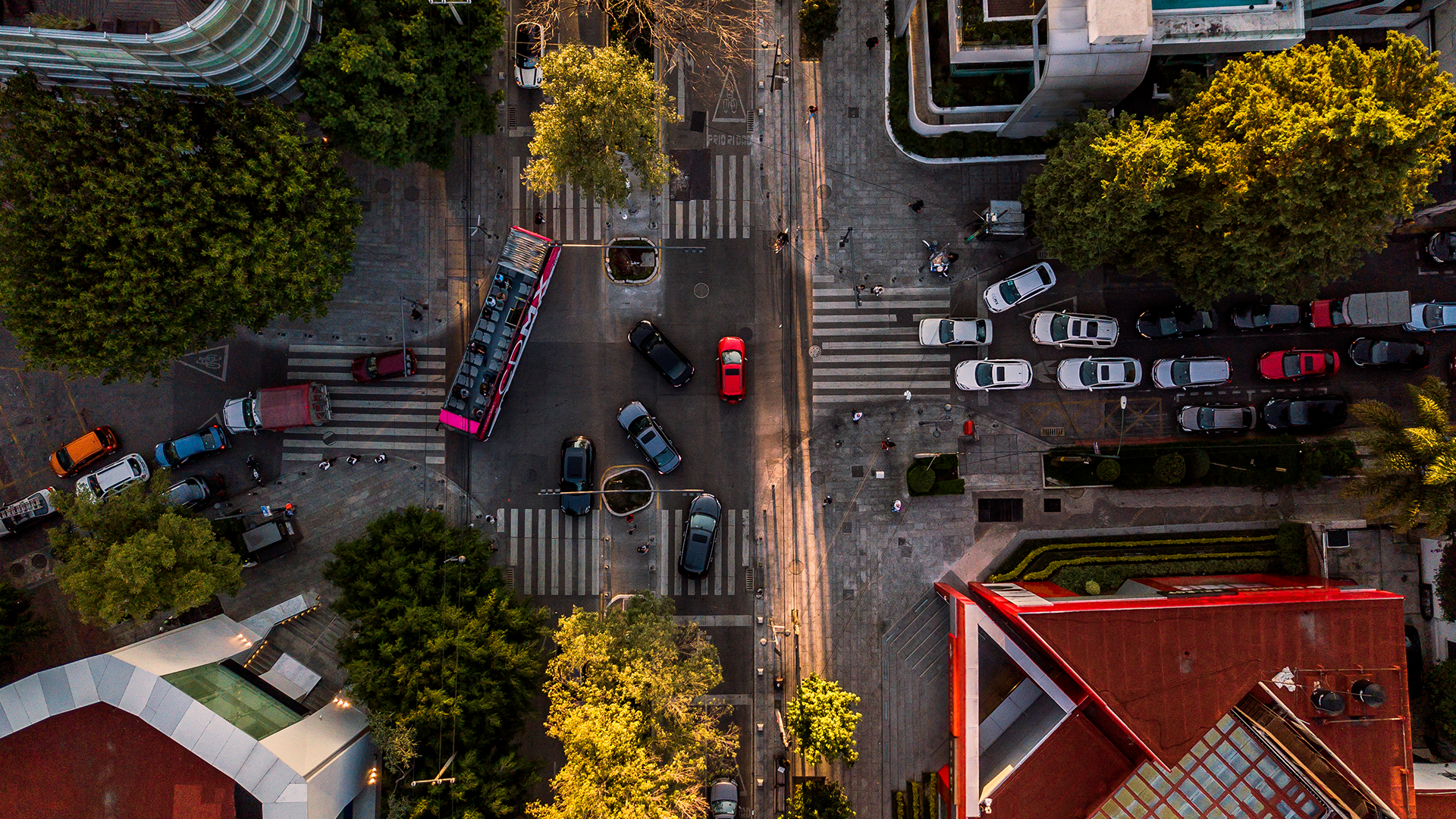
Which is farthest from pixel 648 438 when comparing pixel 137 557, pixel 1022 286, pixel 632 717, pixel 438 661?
pixel 137 557

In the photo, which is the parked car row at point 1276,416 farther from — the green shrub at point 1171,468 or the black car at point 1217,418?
the green shrub at point 1171,468

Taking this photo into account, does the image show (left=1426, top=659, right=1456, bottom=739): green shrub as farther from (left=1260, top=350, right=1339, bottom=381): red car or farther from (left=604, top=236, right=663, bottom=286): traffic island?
(left=604, top=236, right=663, bottom=286): traffic island

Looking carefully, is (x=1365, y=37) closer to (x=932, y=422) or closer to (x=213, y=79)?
(x=932, y=422)

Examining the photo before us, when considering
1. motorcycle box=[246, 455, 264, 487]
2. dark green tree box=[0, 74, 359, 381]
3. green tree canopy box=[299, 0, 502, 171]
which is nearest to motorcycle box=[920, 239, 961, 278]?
green tree canopy box=[299, 0, 502, 171]

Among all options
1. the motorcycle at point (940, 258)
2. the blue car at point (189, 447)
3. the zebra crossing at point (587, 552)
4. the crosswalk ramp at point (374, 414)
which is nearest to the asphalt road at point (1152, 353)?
the motorcycle at point (940, 258)

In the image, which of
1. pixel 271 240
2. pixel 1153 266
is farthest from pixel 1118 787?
pixel 271 240
